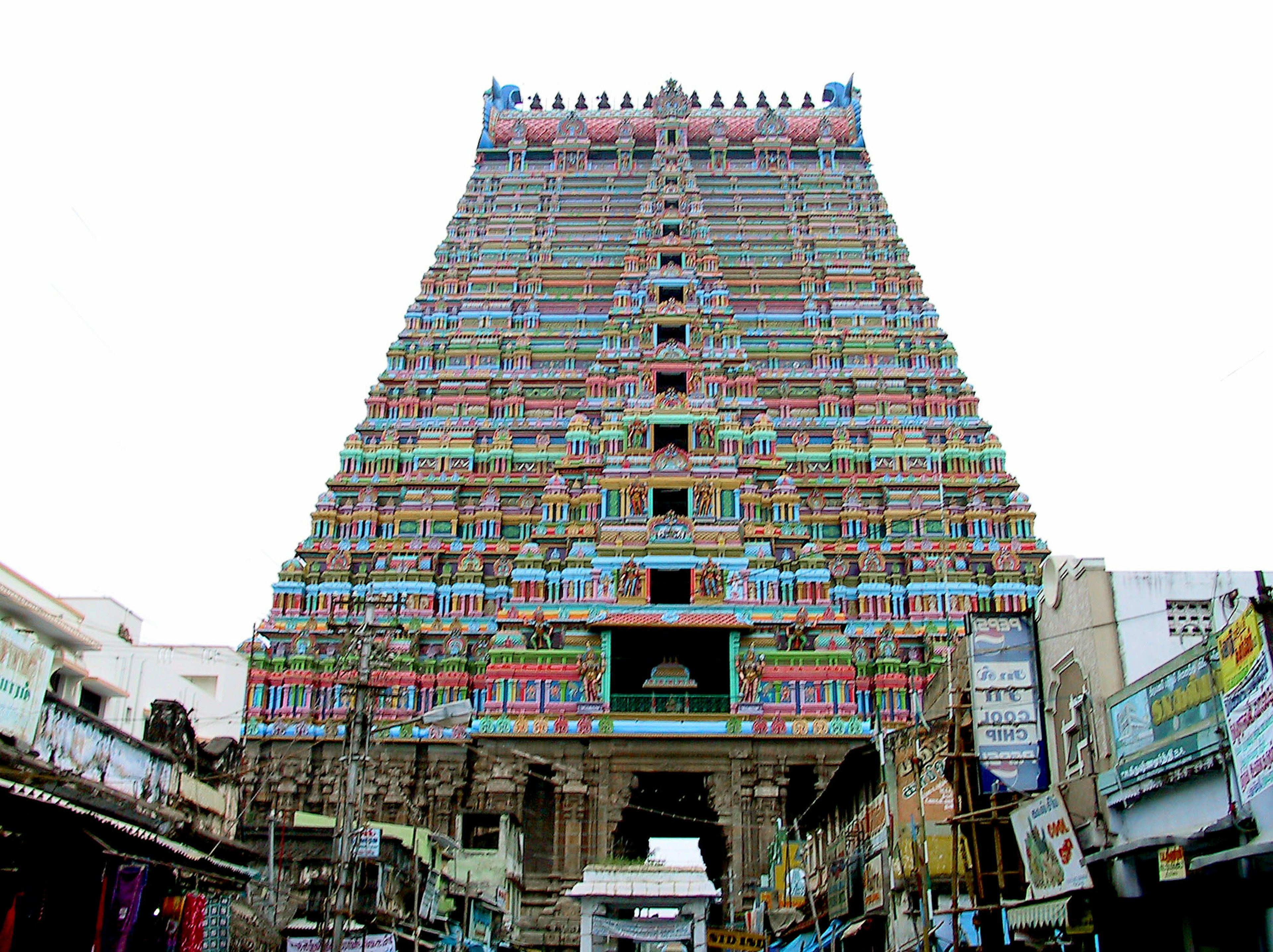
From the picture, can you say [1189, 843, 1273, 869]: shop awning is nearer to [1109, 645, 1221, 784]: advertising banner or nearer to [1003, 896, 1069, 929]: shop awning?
[1109, 645, 1221, 784]: advertising banner

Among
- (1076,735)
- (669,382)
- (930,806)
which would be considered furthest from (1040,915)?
(669,382)

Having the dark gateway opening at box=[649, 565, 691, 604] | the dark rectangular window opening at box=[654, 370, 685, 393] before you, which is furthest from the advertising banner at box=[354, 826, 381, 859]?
the dark rectangular window opening at box=[654, 370, 685, 393]

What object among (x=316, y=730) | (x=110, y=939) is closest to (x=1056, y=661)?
(x=110, y=939)

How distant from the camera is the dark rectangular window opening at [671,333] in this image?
58.0 m

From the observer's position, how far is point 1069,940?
68.1ft

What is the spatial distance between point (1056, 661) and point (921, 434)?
35876 millimetres

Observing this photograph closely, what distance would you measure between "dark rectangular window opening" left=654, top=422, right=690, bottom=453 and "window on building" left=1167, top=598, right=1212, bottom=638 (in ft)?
111

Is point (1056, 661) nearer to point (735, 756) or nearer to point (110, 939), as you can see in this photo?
point (110, 939)

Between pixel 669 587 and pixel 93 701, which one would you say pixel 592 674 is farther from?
pixel 93 701

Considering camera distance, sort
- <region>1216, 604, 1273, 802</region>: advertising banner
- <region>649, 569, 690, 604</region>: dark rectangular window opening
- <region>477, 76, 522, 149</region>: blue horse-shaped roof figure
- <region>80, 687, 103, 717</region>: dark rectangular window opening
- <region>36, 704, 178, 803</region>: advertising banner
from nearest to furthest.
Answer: <region>1216, 604, 1273, 802</region>: advertising banner
<region>36, 704, 178, 803</region>: advertising banner
<region>80, 687, 103, 717</region>: dark rectangular window opening
<region>649, 569, 690, 604</region>: dark rectangular window opening
<region>477, 76, 522, 149</region>: blue horse-shaped roof figure

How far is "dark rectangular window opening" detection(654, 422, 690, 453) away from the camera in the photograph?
53.4 m

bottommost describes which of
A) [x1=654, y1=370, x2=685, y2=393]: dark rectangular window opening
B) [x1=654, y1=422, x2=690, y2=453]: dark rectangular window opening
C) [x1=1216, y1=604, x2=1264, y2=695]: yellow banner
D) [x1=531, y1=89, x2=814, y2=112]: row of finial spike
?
[x1=1216, y1=604, x2=1264, y2=695]: yellow banner

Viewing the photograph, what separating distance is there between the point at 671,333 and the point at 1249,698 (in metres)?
45.2

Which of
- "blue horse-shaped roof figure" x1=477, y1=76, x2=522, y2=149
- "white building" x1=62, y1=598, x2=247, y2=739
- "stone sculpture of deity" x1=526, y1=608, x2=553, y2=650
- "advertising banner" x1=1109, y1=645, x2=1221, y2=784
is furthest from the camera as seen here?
"blue horse-shaped roof figure" x1=477, y1=76, x2=522, y2=149
